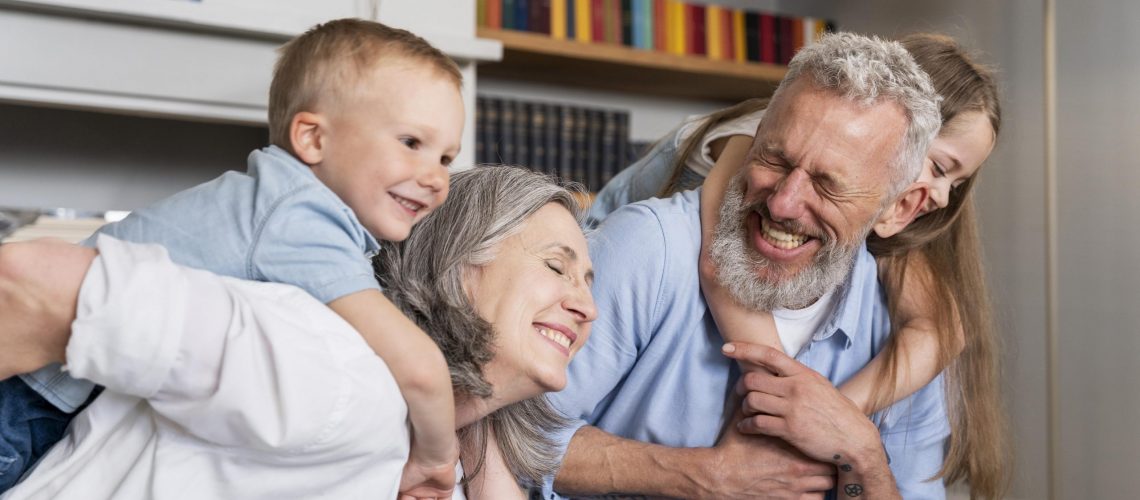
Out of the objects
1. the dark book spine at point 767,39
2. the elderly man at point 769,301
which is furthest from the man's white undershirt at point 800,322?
the dark book spine at point 767,39

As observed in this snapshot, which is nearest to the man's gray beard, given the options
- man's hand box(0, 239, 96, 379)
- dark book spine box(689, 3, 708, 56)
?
man's hand box(0, 239, 96, 379)

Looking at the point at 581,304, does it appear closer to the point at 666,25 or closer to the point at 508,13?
the point at 508,13

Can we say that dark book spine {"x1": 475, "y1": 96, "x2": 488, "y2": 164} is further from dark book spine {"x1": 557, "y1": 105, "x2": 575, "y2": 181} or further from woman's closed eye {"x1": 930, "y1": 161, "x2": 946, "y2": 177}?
woman's closed eye {"x1": 930, "y1": 161, "x2": 946, "y2": 177}

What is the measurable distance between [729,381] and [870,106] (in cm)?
47

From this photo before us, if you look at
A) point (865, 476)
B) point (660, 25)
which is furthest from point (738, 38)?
point (865, 476)

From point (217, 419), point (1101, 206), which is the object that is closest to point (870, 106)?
point (217, 419)

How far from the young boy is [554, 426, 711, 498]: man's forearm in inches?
15.4

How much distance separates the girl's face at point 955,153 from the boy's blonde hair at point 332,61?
2.80 feet

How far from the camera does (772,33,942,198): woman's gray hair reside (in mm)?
1501

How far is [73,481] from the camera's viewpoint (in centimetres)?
88

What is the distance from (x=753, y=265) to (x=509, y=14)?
1.58 metres

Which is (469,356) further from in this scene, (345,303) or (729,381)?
(729,381)

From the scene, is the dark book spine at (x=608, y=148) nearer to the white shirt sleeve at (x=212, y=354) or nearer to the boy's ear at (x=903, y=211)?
the boy's ear at (x=903, y=211)

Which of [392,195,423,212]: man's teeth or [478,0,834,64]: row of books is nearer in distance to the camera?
[392,195,423,212]: man's teeth
